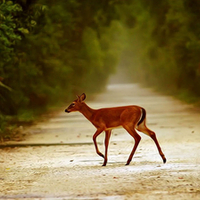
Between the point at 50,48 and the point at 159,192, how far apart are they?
21.5 m

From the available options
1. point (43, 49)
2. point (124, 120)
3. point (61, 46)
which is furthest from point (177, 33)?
point (124, 120)

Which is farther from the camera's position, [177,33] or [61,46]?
[177,33]

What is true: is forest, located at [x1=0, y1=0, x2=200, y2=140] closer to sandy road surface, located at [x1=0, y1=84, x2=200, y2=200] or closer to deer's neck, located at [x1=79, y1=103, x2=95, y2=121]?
sandy road surface, located at [x1=0, y1=84, x2=200, y2=200]

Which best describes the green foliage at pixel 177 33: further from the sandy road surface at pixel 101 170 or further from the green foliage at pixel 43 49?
the sandy road surface at pixel 101 170

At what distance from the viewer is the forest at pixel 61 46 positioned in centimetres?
1988

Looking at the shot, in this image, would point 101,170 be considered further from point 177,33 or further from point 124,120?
point 177,33

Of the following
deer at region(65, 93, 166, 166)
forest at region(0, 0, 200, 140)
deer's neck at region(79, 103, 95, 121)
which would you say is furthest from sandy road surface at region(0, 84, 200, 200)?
forest at region(0, 0, 200, 140)

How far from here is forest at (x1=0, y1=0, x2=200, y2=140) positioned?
19875mm

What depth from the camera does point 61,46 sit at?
37906 mm

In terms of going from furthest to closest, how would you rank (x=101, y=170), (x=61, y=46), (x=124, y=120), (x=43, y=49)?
1. (x=61, y=46)
2. (x=43, y=49)
3. (x=124, y=120)
4. (x=101, y=170)

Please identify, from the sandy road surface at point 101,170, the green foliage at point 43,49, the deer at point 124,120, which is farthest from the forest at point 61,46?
the deer at point 124,120

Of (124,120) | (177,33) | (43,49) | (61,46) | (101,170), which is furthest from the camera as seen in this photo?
(177,33)

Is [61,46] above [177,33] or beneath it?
beneath

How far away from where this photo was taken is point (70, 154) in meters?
14.5
